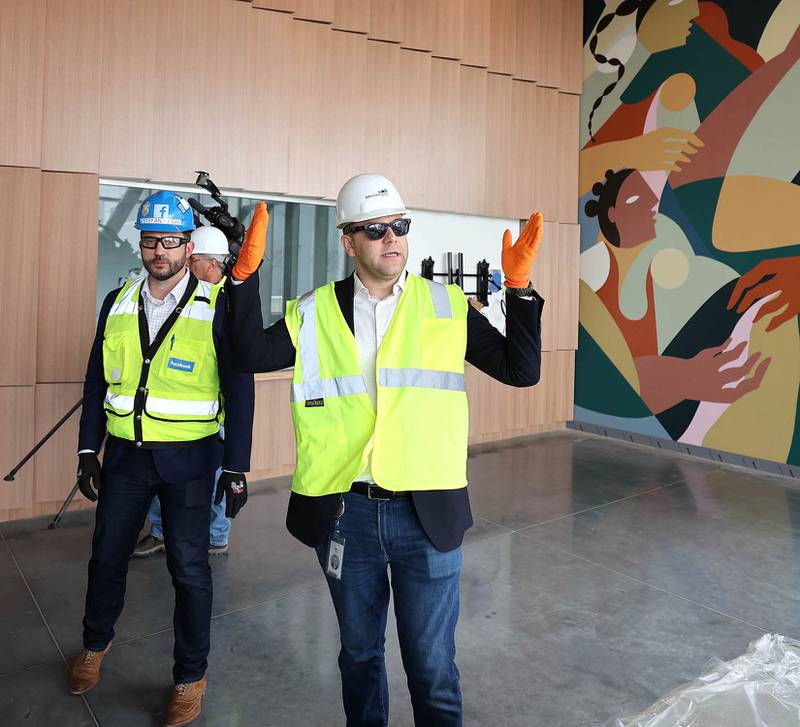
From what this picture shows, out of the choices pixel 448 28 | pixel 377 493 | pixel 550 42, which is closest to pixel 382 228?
pixel 377 493

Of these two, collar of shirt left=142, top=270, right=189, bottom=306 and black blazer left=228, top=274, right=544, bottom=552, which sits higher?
collar of shirt left=142, top=270, right=189, bottom=306

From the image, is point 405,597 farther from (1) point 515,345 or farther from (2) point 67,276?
(2) point 67,276

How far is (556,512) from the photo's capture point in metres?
4.66

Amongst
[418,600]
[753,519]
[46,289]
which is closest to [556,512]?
[753,519]

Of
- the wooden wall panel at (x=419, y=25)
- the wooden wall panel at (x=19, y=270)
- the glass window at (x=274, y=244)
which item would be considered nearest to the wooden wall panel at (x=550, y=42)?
the wooden wall panel at (x=419, y=25)

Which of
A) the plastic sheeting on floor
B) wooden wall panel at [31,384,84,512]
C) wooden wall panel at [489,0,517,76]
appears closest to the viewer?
the plastic sheeting on floor

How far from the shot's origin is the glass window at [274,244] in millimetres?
4613

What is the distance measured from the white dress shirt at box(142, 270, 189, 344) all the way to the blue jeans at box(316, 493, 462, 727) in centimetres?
112

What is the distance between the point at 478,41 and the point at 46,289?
4.45m

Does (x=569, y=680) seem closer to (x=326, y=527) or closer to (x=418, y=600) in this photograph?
(x=418, y=600)

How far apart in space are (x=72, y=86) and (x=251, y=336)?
3422 millimetres

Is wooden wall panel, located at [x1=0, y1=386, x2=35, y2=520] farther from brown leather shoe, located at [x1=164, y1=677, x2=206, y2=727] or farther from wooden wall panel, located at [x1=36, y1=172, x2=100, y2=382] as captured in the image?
brown leather shoe, located at [x1=164, y1=677, x2=206, y2=727]

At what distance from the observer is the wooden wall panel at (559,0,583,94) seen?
7062mm

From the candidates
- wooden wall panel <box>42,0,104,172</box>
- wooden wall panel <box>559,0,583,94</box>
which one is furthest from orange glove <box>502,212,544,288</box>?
wooden wall panel <box>559,0,583,94</box>
